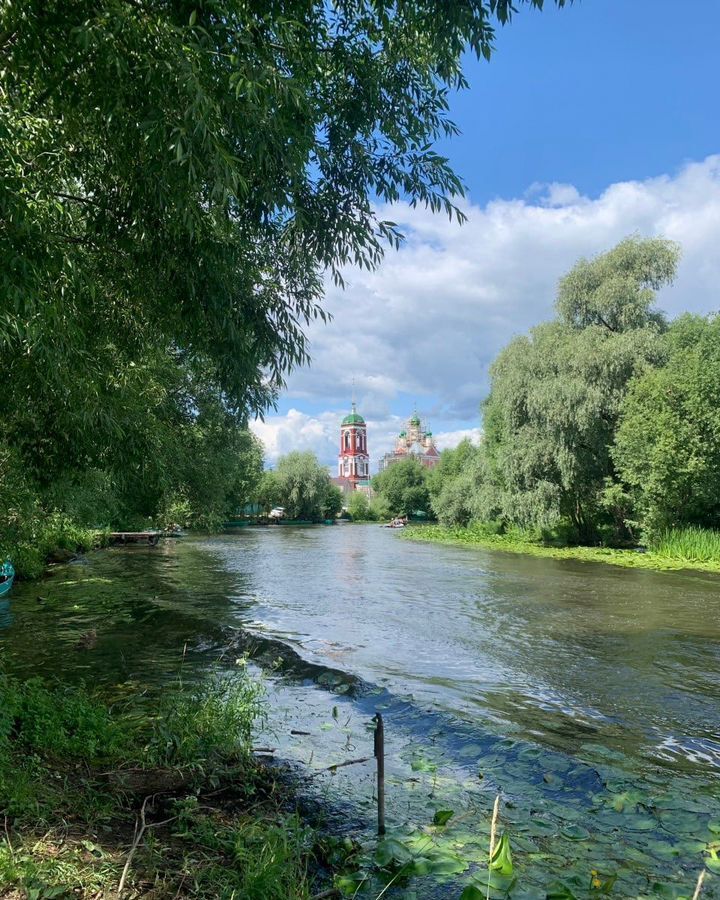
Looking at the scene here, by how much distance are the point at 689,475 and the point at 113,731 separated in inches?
982

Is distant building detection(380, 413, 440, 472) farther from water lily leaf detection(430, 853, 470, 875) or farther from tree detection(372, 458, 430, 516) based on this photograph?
water lily leaf detection(430, 853, 470, 875)

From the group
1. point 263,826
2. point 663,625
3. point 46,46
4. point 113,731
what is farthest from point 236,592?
point 46,46

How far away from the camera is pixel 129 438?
24.3 ft

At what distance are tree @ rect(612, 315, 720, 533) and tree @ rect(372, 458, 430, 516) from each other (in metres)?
75.1

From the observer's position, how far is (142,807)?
165 inches

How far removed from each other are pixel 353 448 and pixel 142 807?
569ft

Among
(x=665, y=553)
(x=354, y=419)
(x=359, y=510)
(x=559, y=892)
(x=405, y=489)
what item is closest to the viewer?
(x=559, y=892)

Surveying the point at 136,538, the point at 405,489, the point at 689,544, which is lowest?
the point at 136,538

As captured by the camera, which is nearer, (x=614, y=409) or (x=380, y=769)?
(x=380, y=769)

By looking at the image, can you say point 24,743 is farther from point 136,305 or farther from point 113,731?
point 136,305

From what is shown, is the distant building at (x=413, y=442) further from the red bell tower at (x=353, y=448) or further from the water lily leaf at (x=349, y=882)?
the water lily leaf at (x=349, y=882)

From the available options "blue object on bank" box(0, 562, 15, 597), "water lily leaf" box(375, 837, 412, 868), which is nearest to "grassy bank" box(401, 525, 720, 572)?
"blue object on bank" box(0, 562, 15, 597)

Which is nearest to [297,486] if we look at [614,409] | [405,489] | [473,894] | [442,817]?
[405,489]

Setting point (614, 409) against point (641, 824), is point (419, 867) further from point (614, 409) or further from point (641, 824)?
point (614, 409)
